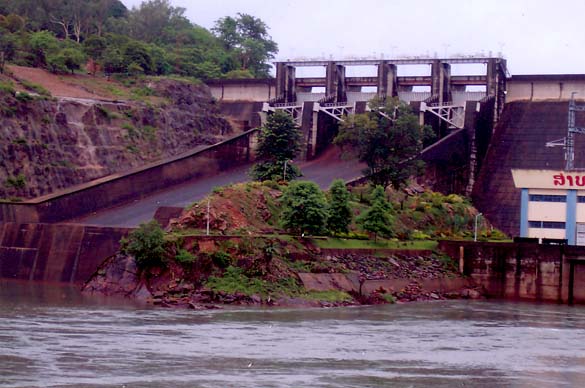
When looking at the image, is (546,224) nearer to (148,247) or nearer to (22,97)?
(148,247)

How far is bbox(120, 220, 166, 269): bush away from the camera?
64750mm

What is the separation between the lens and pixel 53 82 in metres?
95.9

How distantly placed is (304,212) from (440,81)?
31.0 meters

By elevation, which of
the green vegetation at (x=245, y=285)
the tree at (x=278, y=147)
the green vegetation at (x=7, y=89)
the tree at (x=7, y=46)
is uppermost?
the tree at (x=7, y=46)

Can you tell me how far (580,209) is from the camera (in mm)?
78875

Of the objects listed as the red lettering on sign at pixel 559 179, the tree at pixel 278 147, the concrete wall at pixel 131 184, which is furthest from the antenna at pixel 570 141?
the concrete wall at pixel 131 184

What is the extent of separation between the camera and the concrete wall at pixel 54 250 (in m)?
73.3

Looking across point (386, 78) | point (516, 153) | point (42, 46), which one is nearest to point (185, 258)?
point (516, 153)

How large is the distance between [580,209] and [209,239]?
87.0 feet

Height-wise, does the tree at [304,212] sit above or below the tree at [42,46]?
below

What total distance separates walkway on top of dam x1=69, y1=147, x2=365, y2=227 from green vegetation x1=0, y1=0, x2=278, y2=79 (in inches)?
576

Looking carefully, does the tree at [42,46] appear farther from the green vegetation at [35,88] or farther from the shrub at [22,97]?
the shrub at [22,97]

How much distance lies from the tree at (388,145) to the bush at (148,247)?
2615 centimetres

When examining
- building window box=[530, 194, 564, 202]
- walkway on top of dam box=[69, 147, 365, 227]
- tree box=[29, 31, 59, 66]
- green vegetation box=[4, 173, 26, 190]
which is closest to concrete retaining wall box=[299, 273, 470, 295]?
building window box=[530, 194, 564, 202]
